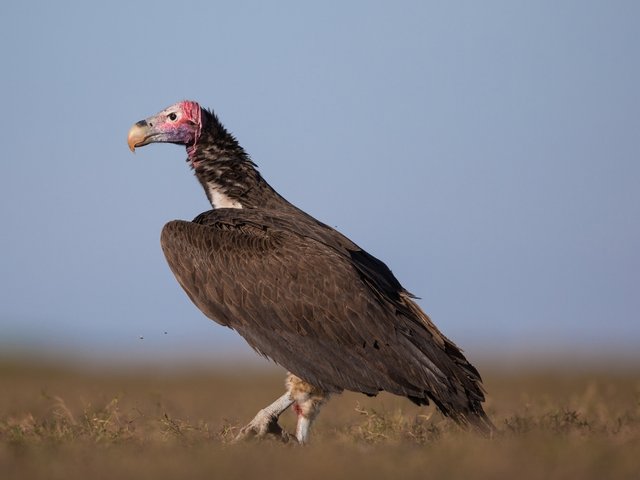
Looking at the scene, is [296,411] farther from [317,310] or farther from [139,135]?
[139,135]

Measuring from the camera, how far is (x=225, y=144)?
34.0 ft

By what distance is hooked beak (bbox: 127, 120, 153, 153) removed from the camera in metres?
10.8

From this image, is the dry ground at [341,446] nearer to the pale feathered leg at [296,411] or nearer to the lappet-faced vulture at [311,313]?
the pale feathered leg at [296,411]

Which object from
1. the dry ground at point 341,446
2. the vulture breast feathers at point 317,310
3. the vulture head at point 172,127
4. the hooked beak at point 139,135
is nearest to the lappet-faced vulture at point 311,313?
the vulture breast feathers at point 317,310

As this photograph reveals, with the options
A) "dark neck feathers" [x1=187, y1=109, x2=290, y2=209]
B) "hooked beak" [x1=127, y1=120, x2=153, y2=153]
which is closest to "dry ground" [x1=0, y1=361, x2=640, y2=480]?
"dark neck feathers" [x1=187, y1=109, x2=290, y2=209]

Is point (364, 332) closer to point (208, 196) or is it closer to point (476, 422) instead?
point (476, 422)

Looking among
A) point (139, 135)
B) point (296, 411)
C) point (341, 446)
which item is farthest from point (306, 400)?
point (139, 135)

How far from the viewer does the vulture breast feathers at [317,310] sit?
27.8 ft

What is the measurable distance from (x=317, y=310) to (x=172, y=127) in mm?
2946

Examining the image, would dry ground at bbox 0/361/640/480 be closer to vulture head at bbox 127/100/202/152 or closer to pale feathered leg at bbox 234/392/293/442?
pale feathered leg at bbox 234/392/293/442

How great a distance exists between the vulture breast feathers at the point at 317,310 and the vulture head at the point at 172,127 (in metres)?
1.59

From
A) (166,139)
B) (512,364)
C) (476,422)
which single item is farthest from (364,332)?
(512,364)

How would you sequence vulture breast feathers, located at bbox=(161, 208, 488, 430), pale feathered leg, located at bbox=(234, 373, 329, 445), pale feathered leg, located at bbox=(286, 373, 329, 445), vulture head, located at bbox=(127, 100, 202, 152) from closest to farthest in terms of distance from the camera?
1. vulture breast feathers, located at bbox=(161, 208, 488, 430)
2. pale feathered leg, located at bbox=(234, 373, 329, 445)
3. pale feathered leg, located at bbox=(286, 373, 329, 445)
4. vulture head, located at bbox=(127, 100, 202, 152)

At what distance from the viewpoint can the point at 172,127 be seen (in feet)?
35.1
